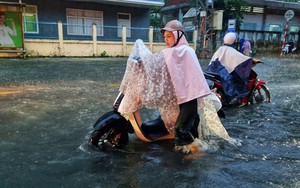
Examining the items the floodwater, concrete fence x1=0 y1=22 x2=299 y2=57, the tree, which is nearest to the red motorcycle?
the floodwater

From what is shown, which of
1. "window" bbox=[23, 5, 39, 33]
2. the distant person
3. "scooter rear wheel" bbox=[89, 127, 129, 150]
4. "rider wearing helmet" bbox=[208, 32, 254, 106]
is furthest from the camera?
"window" bbox=[23, 5, 39, 33]

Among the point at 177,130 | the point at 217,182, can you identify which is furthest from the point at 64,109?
the point at 217,182

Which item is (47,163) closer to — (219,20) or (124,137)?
(124,137)

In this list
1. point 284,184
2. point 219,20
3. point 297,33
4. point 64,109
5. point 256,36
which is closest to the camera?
point 284,184

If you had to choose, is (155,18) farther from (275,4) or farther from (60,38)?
(60,38)

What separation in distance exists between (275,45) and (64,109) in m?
24.8

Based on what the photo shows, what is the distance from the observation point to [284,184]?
9.37 feet

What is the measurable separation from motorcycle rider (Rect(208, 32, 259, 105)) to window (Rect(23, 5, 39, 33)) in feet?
44.9

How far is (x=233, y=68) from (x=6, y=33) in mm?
12801

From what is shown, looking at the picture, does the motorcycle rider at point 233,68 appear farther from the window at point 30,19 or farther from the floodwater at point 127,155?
the window at point 30,19

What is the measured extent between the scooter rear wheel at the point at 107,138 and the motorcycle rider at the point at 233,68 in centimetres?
319

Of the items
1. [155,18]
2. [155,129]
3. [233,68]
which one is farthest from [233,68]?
[155,18]

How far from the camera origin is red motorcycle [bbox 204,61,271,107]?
19.5 ft

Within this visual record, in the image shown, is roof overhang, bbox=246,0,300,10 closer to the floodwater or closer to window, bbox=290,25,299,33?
window, bbox=290,25,299,33
